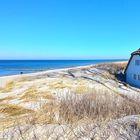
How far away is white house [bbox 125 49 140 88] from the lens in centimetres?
3675

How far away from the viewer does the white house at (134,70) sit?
121ft

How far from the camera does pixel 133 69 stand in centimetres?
3819

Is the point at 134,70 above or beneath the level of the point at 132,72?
above

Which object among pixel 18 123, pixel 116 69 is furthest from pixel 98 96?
pixel 116 69

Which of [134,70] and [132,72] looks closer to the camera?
[134,70]

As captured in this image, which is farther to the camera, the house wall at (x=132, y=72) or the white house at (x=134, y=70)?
the house wall at (x=132, y=72)

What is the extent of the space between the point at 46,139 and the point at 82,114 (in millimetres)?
1540

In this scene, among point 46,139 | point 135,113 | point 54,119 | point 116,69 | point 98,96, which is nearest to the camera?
point 46,139

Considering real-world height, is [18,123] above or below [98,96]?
below

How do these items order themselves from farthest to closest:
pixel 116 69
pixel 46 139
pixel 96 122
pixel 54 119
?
pixel 116 69, pixel 54 119, pixel 96 122, pixel 46 139

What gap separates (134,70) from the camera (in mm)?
37875

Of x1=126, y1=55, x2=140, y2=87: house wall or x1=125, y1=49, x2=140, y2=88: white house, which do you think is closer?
x1=125, y1=49, x2=140, y2=88: white house

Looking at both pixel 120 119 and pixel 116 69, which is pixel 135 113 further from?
pixel 116 69

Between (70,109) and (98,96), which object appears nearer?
(70,109)
